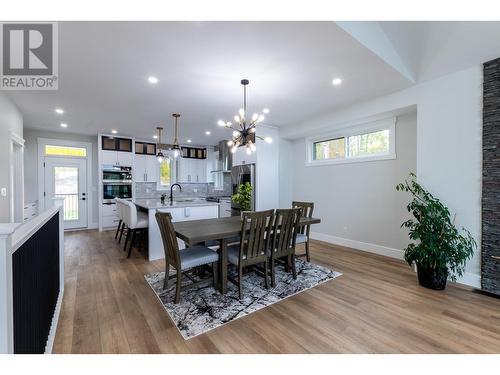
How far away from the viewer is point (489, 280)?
8.59 ft

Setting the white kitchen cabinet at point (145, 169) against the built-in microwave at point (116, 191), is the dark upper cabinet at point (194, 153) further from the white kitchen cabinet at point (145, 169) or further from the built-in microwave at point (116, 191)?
the built-in microwave at point (116, 191)

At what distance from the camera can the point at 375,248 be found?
4.10 m

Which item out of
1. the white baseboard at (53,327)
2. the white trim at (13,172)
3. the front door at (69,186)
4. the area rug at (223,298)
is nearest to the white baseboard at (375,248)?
the area rug at (223,298)

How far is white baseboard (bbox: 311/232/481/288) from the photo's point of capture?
2773mm

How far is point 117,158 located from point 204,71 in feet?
15.3

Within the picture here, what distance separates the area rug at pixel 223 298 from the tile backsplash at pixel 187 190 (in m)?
4.21

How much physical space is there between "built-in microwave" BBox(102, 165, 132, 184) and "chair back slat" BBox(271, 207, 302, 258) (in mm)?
5113

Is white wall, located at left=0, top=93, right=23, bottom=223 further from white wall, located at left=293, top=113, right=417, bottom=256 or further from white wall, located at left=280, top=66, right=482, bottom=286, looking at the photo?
white wall, located at left=280, top=66, right=482, bottom=286

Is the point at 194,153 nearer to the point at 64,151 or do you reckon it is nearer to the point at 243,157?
the point at 243,157

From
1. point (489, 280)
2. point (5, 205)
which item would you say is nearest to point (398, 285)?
point (489, 280)

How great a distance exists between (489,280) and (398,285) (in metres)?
0.93

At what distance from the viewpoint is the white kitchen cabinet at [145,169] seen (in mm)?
6672

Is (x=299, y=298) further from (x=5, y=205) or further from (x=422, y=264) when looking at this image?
(x=5, y=205)

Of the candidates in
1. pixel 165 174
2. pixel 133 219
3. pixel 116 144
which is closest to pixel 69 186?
pixel 116 144
